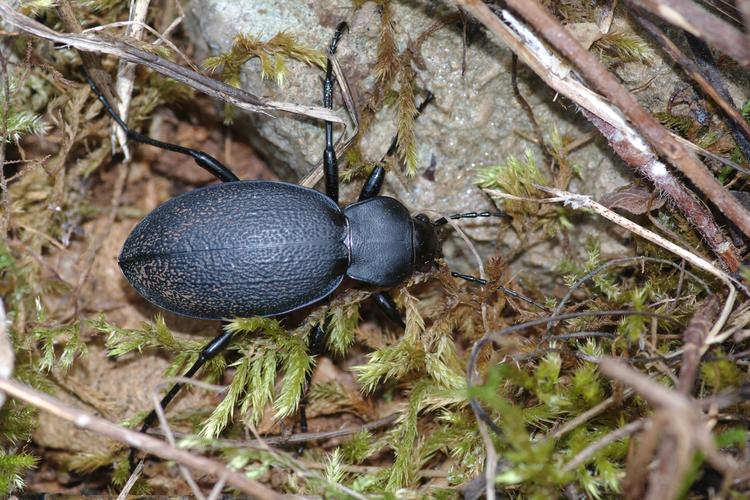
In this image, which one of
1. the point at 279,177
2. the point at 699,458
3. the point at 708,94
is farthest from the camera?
the point at 279,177

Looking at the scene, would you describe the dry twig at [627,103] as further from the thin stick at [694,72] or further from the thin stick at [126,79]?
the thin stick at [126,79]

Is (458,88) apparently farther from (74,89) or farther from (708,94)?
(74,89)

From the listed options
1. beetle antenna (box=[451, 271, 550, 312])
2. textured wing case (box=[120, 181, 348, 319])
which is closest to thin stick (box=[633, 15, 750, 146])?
beetle antenna (box=[451, 271, 550, 312])

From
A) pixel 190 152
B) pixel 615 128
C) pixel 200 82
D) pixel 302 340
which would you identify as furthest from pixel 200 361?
pixel 615 128

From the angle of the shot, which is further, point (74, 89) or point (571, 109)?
point (74, 89)

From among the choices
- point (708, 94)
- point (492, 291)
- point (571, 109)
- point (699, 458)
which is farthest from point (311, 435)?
point (708, 94)

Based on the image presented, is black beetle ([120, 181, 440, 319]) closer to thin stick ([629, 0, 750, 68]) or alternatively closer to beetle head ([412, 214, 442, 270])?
beetle head ([412, 214, 442, 270])
